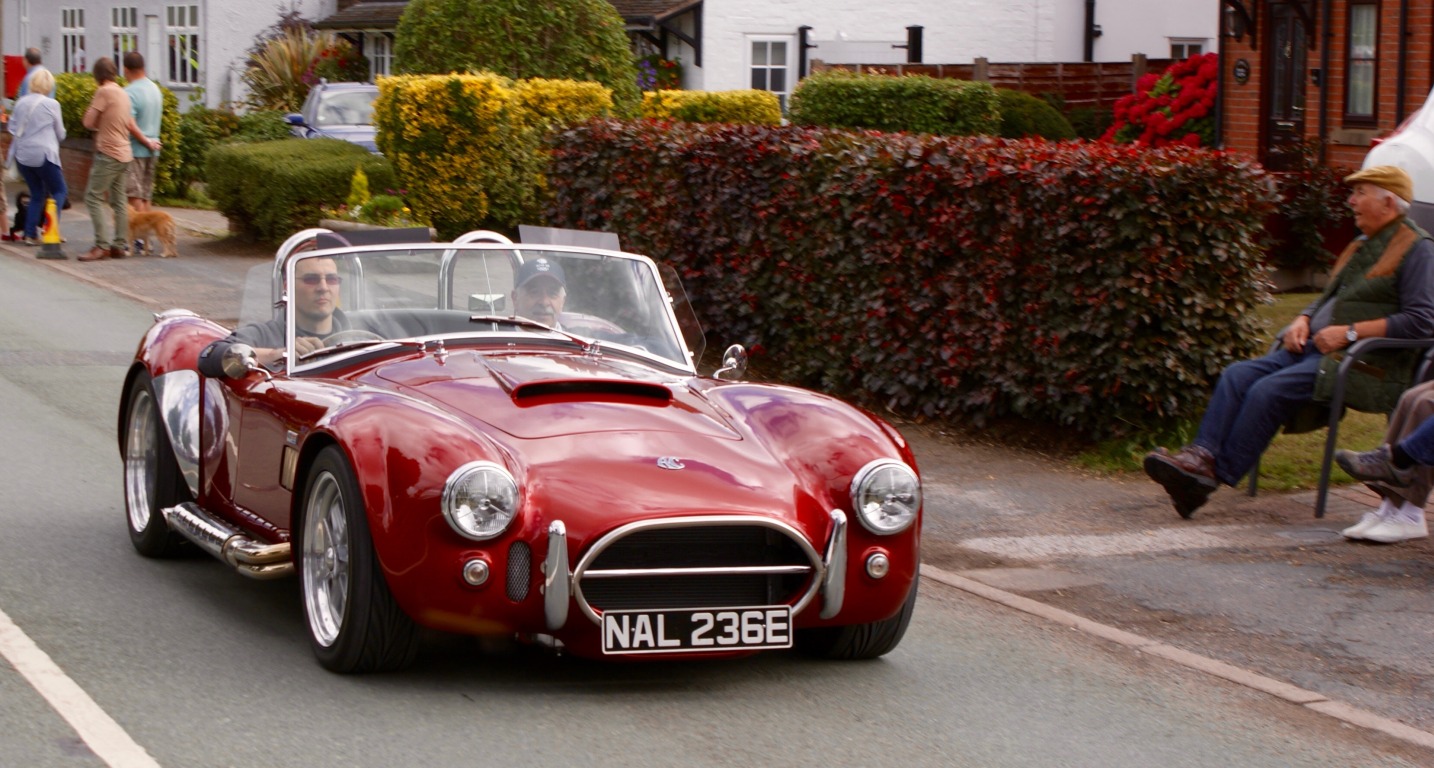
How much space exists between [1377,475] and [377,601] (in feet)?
15.3

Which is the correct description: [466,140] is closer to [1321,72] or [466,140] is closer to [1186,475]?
[1321,72]

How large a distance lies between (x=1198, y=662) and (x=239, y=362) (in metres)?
3.51

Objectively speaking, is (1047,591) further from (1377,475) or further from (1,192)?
(1,192)

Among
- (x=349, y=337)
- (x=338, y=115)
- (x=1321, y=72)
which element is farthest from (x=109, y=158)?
(x=349, y=337)

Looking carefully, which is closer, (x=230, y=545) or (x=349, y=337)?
(x=230, y=545)

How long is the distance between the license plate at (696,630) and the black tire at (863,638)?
0.55 meters

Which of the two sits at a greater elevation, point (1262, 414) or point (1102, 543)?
point (1262, 414)

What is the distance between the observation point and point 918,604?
23.7 ft

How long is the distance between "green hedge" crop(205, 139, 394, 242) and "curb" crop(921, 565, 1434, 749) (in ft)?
42.9

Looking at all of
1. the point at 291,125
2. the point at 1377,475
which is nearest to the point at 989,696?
the point at 1377,475

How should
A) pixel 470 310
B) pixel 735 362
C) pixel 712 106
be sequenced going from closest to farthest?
pixel 470 310
pixel 735 362
pixel 712 106

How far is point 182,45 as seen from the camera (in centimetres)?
4072

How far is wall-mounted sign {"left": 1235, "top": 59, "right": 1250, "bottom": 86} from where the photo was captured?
22.5 m

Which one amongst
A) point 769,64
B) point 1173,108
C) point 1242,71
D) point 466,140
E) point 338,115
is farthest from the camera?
point 769,64
